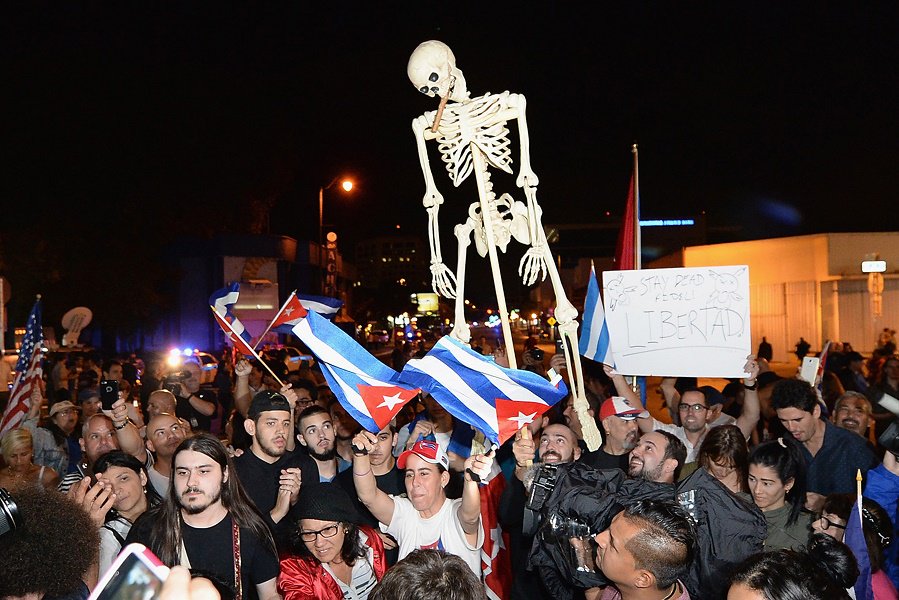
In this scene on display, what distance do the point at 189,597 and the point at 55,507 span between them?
193 centimetres

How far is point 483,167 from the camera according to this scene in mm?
5469

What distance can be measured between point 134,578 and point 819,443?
5.67 meters

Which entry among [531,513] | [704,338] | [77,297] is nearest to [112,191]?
[77,297]

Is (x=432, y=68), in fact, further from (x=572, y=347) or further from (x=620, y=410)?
(x=620, y=410)

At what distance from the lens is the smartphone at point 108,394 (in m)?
5.96

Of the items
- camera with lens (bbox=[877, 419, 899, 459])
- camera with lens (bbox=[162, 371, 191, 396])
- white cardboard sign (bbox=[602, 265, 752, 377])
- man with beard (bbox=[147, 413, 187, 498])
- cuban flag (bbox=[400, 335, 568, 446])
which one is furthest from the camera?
camera with lens (bbox=[162, 371, 191, 396])

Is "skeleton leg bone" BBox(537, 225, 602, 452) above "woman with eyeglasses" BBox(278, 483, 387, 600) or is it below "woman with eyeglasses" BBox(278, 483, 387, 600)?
above

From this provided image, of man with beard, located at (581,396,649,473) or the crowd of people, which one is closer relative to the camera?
the crowd of people

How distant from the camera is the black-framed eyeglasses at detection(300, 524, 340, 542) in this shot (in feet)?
13.6

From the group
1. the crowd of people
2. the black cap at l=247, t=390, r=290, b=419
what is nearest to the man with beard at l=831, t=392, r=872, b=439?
the crowd of people

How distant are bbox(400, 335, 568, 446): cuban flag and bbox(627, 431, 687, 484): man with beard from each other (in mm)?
1100

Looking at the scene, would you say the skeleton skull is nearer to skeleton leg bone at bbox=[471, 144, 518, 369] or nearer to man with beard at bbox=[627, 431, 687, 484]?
skeleton leg bone at bbox=[471, 144, 518, 369]

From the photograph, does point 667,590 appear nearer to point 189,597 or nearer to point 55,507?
point 189,597

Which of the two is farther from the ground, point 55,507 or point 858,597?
point 55,507
